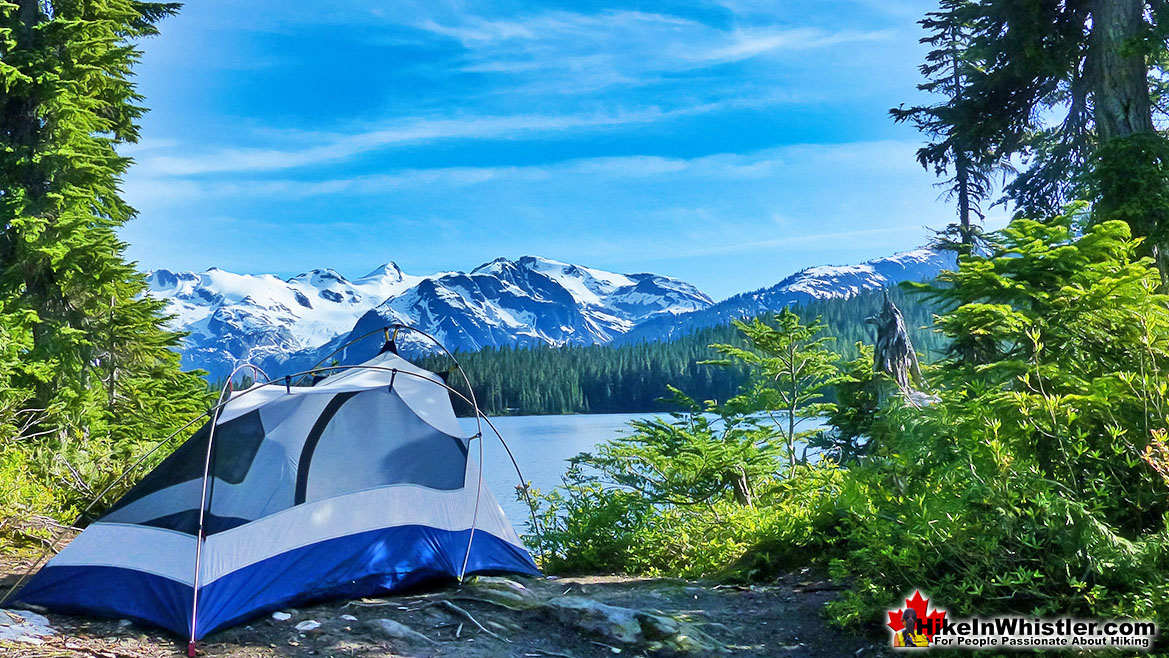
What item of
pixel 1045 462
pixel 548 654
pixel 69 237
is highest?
pixel 69 237

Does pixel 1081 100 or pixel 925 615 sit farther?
pixel 1081 100

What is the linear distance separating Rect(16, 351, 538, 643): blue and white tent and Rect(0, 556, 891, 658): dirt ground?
19cm

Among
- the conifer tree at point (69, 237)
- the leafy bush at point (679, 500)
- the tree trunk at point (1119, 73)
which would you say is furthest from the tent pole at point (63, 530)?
the tree trunk at point (1119, 73)

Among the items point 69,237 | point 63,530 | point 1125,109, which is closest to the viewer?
point 1125,109

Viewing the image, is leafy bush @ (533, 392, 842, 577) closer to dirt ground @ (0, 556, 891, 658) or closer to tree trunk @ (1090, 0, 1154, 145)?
dirt ground @ (0, 556, 891, 658)

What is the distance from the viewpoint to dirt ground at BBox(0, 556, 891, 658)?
192 inches

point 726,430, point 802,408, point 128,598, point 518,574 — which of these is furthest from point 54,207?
point 802,408

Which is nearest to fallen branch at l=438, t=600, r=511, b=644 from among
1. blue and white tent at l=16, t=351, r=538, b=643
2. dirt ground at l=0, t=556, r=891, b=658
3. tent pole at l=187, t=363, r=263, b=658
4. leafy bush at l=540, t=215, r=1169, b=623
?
dirt ground at l=0, t=556, r=891, b=658

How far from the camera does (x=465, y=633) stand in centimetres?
538

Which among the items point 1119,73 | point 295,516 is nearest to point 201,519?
point 295,516

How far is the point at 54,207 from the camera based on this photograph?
36.3ft

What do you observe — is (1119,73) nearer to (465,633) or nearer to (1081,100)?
(1081,100)

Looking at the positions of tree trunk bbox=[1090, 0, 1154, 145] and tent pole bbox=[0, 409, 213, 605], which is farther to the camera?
tree trunk bbox=[1090, 0, 1154, 145]

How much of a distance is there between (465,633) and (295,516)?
172 centimetres
